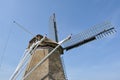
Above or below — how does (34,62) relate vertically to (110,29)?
below

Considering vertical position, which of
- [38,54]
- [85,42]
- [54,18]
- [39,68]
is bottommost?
Answer: [39,68]

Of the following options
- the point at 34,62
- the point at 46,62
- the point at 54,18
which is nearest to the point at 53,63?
the point at 46,62

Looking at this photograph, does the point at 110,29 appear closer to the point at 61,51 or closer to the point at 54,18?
the point at 61,51

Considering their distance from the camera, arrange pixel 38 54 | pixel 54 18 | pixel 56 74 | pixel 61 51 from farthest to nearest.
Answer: pixel 54 18
pixel 61 51
pixel 38 54
pixel 56 74

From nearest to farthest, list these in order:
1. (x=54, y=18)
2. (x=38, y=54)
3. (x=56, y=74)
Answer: (x=56, y=74), (x=38, y=54), (x=54, y=18)

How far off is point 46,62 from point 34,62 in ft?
3.15

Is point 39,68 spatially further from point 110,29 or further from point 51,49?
point 110,29

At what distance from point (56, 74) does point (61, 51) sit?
8.55ft

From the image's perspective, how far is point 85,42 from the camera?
14812 mm

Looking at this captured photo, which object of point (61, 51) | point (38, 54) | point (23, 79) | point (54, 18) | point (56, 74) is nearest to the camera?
point (23, 79)

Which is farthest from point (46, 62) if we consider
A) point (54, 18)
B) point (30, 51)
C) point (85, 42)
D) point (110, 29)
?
point (54, 18)

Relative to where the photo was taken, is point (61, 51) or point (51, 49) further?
point (61, 51)

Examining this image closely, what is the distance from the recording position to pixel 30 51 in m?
13.3

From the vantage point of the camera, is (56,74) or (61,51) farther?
(61,51)
